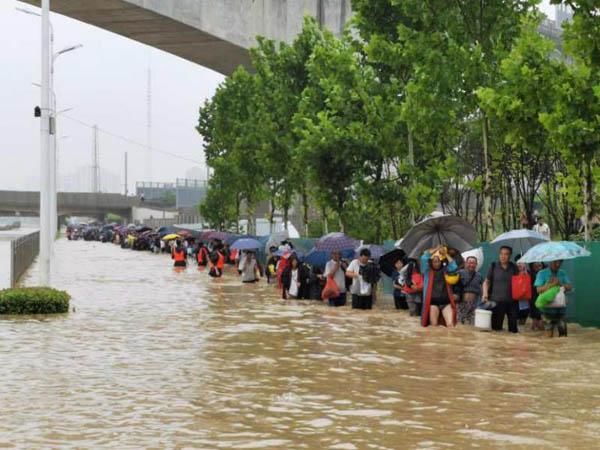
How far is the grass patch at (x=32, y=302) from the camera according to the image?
72.8 feet

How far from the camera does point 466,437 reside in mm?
9516

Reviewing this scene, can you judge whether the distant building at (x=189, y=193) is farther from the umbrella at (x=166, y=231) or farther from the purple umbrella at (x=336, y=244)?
the purple umbrella at (x=336, y=244)

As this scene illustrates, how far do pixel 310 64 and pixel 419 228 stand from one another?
1560 centimetres

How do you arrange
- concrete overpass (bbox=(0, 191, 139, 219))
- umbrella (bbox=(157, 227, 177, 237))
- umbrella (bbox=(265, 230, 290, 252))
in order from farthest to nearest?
concrete overpass (bbox=(0, 191, 139, 219))
umbrella (bbox=(157, 227, 177, 237))
umbrella (bbox=(265, 230, 290, 252))

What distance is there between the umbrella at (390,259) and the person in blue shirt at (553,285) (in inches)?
246

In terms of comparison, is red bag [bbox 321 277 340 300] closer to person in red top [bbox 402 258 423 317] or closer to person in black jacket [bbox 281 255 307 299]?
person in black jacket [bbox 281 255 307 299]

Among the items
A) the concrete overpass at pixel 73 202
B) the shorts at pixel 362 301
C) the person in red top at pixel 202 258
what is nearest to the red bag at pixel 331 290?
the shorts at pixel 362 301

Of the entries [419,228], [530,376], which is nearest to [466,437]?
[530,376]

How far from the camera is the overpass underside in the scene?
52406mm

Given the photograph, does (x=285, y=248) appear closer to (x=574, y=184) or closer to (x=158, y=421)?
(x=574, y=184)

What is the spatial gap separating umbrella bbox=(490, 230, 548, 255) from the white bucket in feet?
5.57

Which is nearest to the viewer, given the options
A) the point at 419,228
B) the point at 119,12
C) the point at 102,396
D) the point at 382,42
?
the point at 102,396

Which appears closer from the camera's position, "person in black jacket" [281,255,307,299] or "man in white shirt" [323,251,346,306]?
"man in white shirt" [323,251,346,306]

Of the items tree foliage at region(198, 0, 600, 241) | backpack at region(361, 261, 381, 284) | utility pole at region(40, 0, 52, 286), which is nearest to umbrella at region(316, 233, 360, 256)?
backpack at region(361, 261, 381, 284)
